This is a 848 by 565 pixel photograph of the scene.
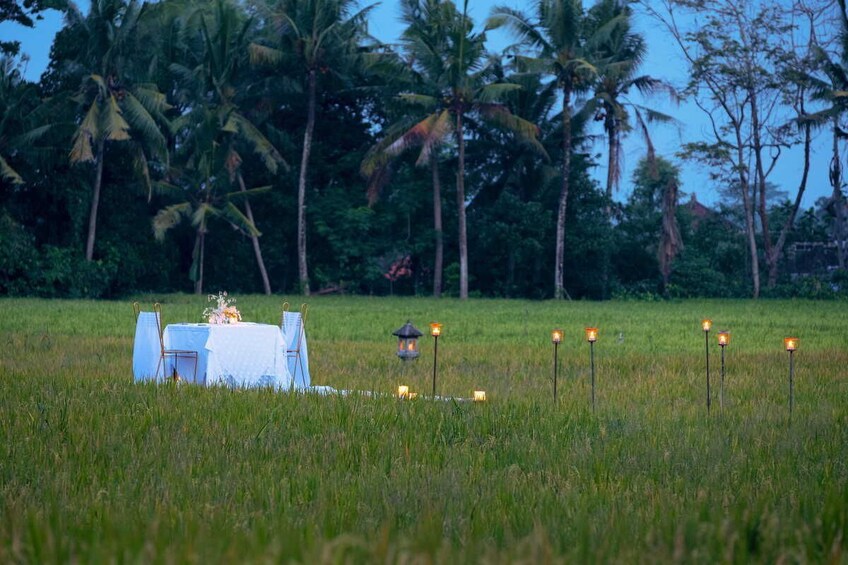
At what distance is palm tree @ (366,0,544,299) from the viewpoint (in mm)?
36812

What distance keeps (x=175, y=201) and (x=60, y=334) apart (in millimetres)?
22685

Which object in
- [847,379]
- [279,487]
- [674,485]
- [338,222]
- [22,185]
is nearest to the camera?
[279,487]

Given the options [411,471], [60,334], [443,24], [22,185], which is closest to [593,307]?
[443,24]

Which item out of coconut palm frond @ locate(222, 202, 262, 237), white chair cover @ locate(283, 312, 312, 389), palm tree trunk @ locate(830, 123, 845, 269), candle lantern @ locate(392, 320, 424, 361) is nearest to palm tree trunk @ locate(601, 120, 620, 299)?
palm tree trunk @ locate(830, 123, 845, 269)

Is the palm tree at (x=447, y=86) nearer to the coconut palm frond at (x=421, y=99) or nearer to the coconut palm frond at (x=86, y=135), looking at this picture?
the coconut palm frond at (x=421, y=99)

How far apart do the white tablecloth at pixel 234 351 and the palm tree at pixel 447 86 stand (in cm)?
2503

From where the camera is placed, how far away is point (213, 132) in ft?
122

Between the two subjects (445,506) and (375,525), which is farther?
(445,506)

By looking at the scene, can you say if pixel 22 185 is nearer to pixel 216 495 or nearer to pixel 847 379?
pixel 847 379

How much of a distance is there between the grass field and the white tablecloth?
73 cm

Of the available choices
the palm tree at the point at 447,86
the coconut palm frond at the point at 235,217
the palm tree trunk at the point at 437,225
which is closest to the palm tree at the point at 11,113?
the coconut palm frond at the point at 235,217

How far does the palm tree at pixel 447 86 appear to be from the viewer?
36.8m

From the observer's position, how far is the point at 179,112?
4388 centimetres

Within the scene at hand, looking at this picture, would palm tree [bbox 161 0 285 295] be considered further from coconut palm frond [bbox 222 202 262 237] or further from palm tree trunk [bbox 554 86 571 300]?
palm tree trunk [bbox 554 86 571 300]
